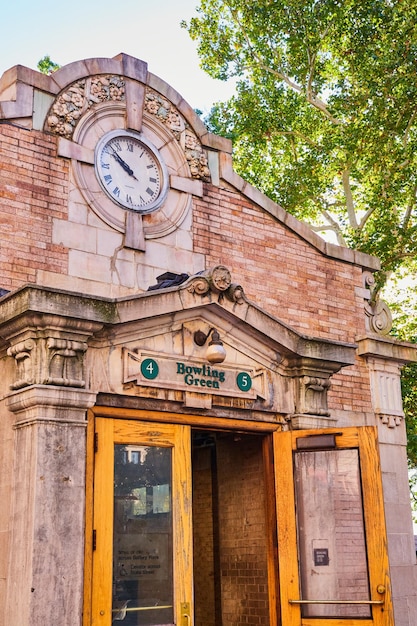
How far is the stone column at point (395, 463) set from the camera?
10.7 metres

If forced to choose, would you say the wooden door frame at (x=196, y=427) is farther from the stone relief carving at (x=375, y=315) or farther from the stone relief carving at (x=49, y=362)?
the stone relief carving at (x=375, y=315)

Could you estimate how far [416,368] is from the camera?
16.2m

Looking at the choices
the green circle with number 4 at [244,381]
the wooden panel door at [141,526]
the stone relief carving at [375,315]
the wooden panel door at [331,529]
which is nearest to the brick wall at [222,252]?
the stone relief carving at [375,315]

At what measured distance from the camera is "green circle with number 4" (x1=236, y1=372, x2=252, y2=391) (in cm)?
801

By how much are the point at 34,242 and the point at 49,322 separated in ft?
7.85

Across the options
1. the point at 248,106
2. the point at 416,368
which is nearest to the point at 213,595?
Result: the point at 416,368

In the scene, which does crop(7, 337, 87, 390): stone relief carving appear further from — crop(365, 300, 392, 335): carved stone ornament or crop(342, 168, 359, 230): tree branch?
crop(342, 168, 359, 230): tree branch

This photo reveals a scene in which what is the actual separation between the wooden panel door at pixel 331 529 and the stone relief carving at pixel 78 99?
13.9 feet

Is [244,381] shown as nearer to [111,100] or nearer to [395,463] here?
[111,100]

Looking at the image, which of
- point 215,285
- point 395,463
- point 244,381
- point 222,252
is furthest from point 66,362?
point 395,463

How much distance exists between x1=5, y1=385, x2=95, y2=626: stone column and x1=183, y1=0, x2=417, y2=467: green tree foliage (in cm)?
814

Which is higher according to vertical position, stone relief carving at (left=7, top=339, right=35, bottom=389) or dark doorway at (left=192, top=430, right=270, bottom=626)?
stone relief carving at (left=7, top=339, right=35, bottom=389)

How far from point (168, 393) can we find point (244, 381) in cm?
92

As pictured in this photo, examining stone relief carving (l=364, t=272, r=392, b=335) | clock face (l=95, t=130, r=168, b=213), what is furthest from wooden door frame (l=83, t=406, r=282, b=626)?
stone relief carving (l=364, t=272, r=392, b=335)
